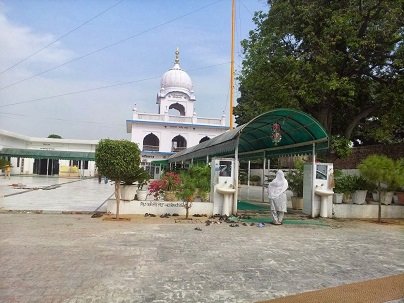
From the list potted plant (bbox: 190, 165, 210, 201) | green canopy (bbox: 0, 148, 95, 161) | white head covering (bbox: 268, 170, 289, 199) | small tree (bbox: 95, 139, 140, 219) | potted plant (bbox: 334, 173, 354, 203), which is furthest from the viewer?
green canopy (bbox: 0, 148, 95, 161)

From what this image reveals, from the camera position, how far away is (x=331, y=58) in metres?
14.9

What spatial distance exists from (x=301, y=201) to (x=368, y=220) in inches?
105

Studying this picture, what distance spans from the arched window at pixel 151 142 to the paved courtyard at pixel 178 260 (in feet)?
139

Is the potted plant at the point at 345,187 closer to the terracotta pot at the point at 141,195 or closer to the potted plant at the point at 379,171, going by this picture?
the potted plant at the point at 379,171

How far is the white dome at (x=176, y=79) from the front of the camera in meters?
53.3

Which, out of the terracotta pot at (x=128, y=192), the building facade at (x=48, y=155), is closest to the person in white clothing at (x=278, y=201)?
the terracotta pot at (x=128, y=192)

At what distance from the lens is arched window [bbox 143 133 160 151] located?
172ft

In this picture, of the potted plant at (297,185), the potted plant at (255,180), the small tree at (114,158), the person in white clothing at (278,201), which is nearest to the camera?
the small tree at (114,158)

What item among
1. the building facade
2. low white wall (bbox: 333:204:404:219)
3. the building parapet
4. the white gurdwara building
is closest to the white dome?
the white gurdwara building

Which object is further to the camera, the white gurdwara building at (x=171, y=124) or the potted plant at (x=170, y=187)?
the white gurdwara building at (x=171, y=124)

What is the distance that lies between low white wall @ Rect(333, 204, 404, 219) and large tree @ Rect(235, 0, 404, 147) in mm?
4175

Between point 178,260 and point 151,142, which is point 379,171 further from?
point 151,142

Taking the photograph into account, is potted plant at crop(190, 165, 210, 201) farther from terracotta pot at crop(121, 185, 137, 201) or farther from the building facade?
the building facade

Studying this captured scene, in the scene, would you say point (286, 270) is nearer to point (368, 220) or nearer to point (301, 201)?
point (368, 220)
